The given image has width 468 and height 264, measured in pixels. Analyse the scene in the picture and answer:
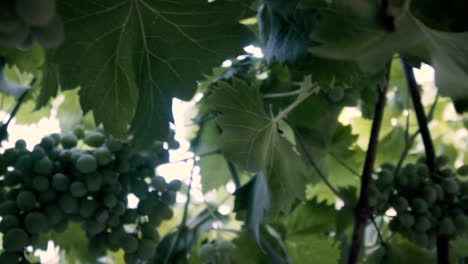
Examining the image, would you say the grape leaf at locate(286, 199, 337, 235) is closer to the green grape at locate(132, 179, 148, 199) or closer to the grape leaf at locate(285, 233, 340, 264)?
the grape leaf at locate(285, 233, 340, 264)

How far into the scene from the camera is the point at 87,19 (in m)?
0.67

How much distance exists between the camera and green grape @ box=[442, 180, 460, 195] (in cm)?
97

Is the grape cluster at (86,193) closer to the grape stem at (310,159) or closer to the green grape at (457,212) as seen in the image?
the grape stem at (310,159)

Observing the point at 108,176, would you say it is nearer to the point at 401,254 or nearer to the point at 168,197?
the point at 168,197

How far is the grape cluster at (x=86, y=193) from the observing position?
0.83 m

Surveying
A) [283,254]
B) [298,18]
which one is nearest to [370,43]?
[298,18]

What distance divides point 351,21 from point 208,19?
0.27 m

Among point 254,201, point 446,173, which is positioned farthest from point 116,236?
point 446,173

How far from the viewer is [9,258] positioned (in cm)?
80

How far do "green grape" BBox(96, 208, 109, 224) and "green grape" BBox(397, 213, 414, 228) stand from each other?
1.67 feet

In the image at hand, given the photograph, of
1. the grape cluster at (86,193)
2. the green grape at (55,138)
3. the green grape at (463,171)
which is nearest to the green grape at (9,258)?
the grape cluster at (86,193)

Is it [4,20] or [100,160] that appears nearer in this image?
[4,20]

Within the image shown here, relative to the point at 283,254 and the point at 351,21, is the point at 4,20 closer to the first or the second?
the point at 351,21

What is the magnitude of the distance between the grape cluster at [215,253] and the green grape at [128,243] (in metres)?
0.12
